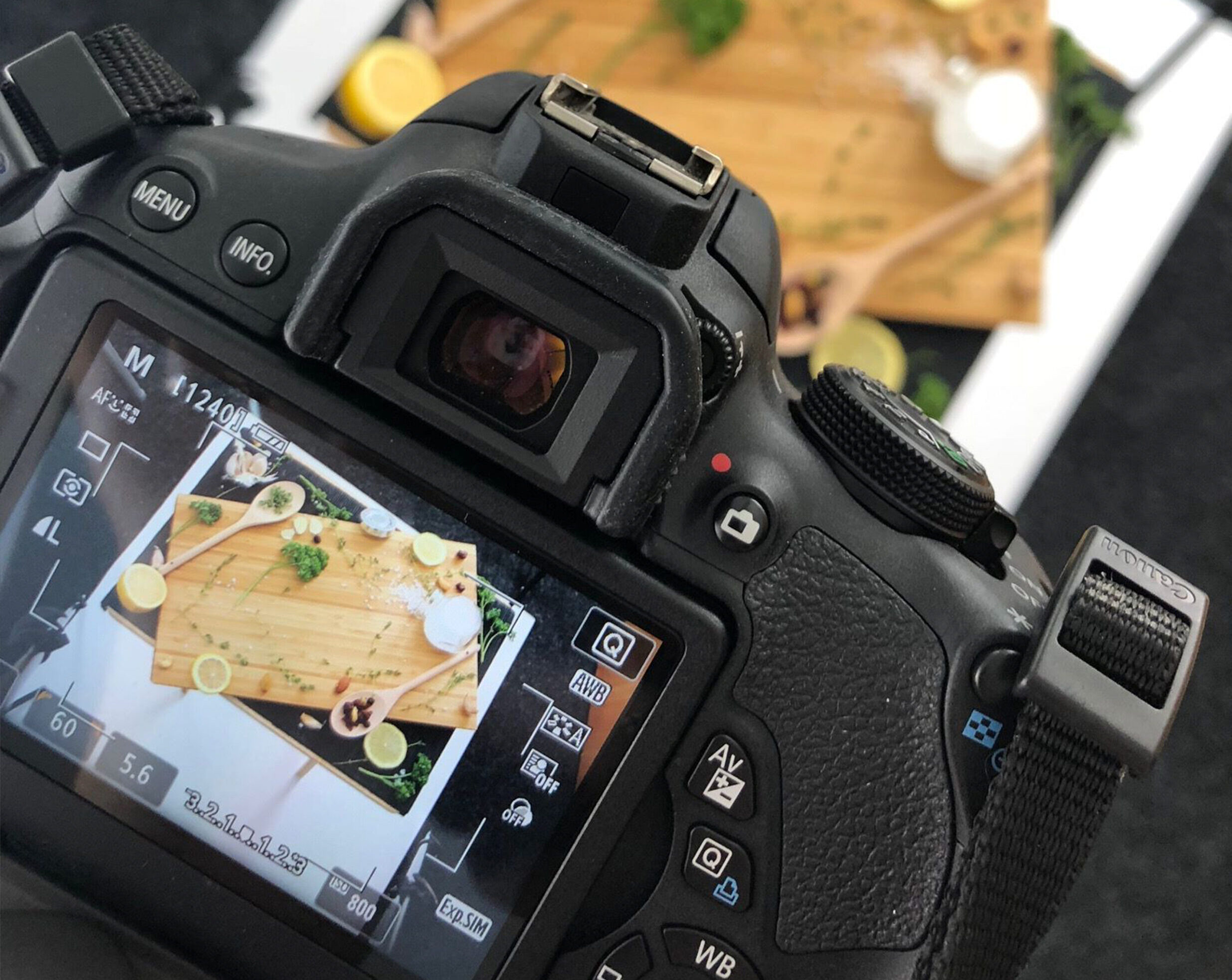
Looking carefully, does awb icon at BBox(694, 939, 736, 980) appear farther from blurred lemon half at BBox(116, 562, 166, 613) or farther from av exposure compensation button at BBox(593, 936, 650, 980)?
blurred lemon half at BBox(116, 562, 166, 613)

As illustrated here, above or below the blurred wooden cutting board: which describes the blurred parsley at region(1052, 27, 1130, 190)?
above

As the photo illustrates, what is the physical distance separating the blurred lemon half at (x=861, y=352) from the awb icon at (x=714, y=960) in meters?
0.48

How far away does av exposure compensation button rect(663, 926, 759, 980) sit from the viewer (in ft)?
1.54

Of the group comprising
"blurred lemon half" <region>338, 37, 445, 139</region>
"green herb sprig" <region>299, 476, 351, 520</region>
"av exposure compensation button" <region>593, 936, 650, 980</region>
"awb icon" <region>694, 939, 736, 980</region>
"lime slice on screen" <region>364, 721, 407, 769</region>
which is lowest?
"av exposure compensation button" <region>593, 936, 650, 980</region>

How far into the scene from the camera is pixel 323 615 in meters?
0.46

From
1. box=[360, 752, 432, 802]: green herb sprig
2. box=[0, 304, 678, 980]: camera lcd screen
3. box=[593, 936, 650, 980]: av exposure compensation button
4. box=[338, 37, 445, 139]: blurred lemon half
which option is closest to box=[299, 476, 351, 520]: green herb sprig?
box=[0, 304, 678, 980]: camera lcd screen

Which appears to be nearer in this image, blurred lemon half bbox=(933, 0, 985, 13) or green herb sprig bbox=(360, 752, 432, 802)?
green herb sprig bbox=(360, 752, 432, 802)

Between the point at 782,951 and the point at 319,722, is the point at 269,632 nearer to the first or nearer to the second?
the point at 319,722

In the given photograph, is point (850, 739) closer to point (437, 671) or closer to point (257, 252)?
point (437, 671)

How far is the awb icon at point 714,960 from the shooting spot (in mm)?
470

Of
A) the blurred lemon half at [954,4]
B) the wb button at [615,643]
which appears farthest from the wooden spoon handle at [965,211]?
the wb button at [615,643]

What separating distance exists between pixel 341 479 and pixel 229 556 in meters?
0.06

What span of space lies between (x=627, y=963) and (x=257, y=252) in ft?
1.09

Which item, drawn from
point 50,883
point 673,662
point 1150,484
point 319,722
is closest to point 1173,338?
point 1150,484
